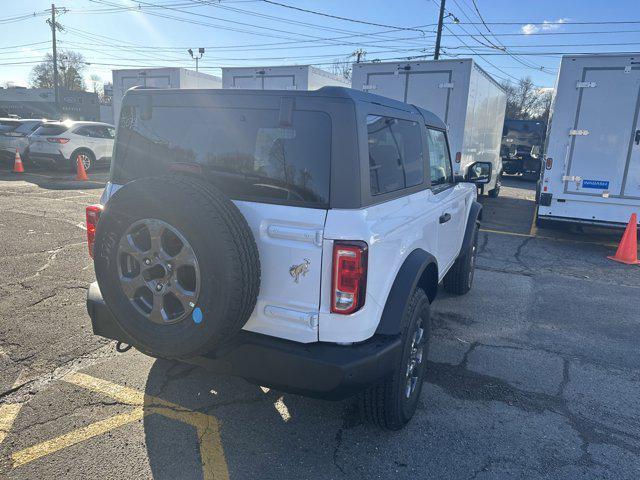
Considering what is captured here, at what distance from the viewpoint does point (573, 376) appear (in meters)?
3.67

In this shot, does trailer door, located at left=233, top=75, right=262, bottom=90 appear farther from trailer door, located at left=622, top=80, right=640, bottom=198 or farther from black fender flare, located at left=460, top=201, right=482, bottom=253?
black fender flare, located at left=460, top=201, right=482, bottom=253

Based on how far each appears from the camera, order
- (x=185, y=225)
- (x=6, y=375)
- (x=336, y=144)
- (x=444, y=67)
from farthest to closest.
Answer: (x=444, y=67), (x=6, y=375), (x=336, y=144), (x=185, y=225)

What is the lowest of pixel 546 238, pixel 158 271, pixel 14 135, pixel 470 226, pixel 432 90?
pixel 546 238

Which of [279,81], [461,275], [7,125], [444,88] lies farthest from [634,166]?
[7,125]

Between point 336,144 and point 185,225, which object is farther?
point 336,144

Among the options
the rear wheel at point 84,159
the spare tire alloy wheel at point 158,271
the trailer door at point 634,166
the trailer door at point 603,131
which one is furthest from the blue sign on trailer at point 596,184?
the rear wheel at point 84,159

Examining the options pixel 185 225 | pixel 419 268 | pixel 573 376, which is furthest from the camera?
pixel 573 376

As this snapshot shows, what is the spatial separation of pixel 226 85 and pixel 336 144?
41.9 feet

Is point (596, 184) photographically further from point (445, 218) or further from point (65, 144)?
point (65, 144)

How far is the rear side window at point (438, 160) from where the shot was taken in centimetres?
383

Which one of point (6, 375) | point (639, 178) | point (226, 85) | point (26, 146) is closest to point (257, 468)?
point (6, 375)

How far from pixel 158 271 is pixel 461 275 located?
3703mm

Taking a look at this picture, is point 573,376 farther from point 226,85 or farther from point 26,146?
point 26,146

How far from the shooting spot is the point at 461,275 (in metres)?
5.19
